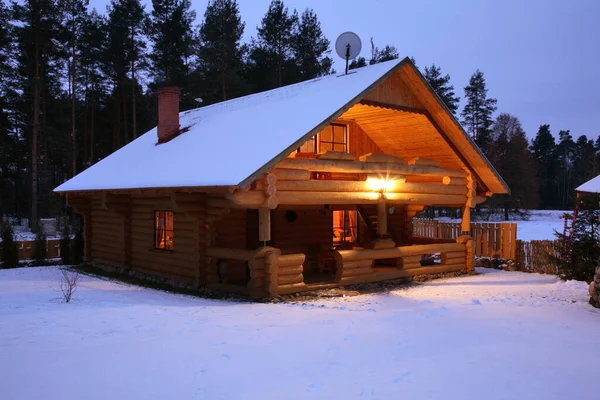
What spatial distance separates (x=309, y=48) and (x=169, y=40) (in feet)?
32.6

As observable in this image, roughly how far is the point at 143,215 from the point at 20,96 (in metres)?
23.1

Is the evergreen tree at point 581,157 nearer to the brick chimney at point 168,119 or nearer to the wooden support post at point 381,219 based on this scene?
the wooden support post at point 381,219

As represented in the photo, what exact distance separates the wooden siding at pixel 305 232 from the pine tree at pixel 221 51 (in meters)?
18.5

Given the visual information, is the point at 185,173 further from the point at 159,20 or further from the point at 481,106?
the point at 481,106

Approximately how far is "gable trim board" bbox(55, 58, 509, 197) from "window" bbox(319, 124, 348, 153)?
1.37 metres

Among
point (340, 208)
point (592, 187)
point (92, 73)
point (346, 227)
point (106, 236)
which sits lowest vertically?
point (106, 236)

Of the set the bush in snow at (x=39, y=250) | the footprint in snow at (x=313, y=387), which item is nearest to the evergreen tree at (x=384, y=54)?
the bush in snow at (x=39, y=250)

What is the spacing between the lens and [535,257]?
16203 mm

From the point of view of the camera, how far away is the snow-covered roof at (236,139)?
1080cm

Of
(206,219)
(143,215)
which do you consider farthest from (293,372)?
(143,215)

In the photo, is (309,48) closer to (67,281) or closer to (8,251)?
(8,251)

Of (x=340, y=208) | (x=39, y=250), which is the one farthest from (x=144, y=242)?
(x=39, y=250)

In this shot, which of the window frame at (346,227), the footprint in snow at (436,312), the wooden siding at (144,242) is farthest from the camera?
the window frame at (346,227)

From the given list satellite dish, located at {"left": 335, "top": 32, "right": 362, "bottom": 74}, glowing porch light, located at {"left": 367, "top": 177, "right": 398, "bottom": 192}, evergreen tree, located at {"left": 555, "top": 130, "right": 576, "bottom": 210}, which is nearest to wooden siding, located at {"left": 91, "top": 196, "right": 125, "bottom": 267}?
glowing porch light, located at {"left": 367, "top": 177, "right": 398, "bottom": 192}
